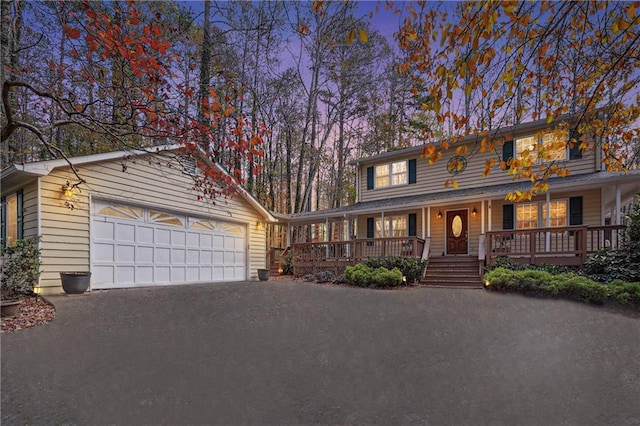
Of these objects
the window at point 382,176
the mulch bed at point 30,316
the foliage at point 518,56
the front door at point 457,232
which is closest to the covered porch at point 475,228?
the front door at point 457,232

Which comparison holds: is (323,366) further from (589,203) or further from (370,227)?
(370,227)

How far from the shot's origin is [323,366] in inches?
149

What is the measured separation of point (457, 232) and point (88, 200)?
12.2 m

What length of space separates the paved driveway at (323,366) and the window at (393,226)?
801 centimetres

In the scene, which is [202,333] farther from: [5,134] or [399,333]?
[5,134]

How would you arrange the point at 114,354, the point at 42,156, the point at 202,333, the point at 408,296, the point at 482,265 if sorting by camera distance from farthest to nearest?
the point at 42,156
the point at 482,265
the point at 408,296
the point at 202,333
the point at 114,354

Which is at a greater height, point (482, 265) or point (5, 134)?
point (5, 134)

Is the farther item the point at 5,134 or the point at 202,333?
the point at 202,333

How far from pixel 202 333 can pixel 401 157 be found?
1230 cm

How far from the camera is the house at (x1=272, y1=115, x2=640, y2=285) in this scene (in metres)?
10.0

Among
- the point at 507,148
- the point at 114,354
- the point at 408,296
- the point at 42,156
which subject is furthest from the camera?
the point at 42,156

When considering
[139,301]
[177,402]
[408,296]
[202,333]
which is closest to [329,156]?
[408,296]

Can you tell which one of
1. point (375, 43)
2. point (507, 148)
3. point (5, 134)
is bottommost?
point (5, 134)

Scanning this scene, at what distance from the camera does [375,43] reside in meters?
19.8
